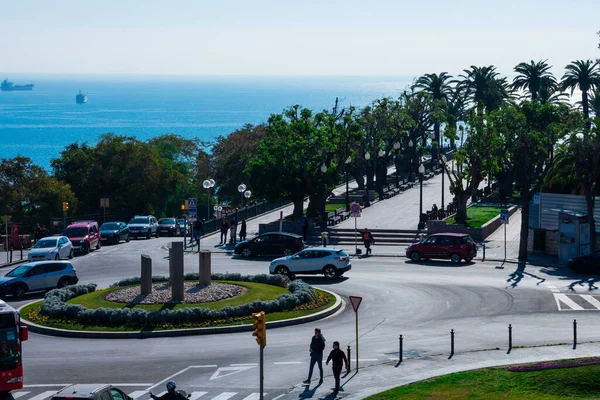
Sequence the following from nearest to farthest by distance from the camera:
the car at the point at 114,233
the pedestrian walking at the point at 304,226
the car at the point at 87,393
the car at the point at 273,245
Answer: the car at the point at 87,393, the car at the point at 273,245, the pedestrian walking at the point at 304,226, the car at the point at 114,233

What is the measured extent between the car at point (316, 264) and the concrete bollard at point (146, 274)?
9.58m

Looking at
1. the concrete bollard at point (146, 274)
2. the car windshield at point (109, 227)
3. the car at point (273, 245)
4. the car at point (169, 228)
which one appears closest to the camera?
the concrete bollard at point (146, 274)

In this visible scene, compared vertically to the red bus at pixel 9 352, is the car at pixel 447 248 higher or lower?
lower

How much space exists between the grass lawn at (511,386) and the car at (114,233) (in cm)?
3949

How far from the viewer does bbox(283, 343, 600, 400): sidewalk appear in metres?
21.7

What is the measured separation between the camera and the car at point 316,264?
40.2 metres

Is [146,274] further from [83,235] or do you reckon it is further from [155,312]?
[83,235]

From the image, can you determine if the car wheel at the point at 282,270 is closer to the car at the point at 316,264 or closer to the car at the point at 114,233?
the car at the point at 316,264

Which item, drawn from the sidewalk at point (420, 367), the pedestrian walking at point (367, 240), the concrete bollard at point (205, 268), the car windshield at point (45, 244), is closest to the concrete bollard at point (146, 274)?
the concrete bollard at point (205, 268)

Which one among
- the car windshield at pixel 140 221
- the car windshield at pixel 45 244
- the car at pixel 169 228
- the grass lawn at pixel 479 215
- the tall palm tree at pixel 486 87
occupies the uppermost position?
the tall palm tree at pixel 486 87

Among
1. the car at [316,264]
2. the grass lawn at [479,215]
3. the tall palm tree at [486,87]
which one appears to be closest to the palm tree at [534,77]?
the tall palm tree at [486,87]

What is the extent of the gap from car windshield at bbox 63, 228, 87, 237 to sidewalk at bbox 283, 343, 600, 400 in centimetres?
3146

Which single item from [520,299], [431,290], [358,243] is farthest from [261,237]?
[520,299]

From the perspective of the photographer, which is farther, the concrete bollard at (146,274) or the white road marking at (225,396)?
the concrete bollard at (146,274)
